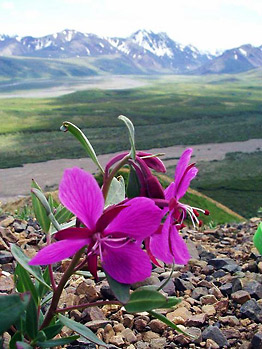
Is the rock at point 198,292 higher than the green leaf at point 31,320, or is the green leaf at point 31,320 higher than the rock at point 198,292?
the green leaf at point 31,320

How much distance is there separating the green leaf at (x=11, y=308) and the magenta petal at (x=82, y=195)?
281mm

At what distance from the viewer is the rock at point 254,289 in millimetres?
3103

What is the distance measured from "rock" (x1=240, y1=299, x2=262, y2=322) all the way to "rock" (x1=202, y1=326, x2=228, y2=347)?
1.15 feet

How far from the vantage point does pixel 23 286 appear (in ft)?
5.93

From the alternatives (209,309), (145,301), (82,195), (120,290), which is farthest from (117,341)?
(82,195)

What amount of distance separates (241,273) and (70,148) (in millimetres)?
38210

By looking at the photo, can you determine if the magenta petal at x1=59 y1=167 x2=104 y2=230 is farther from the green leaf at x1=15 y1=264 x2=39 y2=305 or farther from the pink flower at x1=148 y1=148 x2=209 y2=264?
the green leaf at x1=15 y1=264 x2=39 y2=305

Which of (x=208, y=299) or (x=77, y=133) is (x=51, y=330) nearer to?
(x=77, y=133)

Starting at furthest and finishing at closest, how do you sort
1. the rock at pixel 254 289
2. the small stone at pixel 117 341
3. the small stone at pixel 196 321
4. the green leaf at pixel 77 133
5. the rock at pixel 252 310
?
1. the rock at pixel 254 289
2. the rock at pixel 252 310
3. the small stone at pixel 196 321
4. the small stone at pixel 117 341
5. the green leaf at pixel 77 133

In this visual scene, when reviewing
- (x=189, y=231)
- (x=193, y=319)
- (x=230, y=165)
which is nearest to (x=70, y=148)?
(x=230, y=165)

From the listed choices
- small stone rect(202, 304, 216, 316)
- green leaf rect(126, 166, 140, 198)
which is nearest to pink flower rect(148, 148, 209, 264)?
green leaf rect(126, 166, 140, 198)

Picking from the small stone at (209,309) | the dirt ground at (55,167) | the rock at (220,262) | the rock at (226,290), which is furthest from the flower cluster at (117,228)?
the dirt ground at (55,167)

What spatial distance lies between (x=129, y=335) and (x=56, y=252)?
1.45 m

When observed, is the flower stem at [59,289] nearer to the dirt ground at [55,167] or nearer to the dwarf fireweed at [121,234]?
the dwarf fireweed at [121,234]
